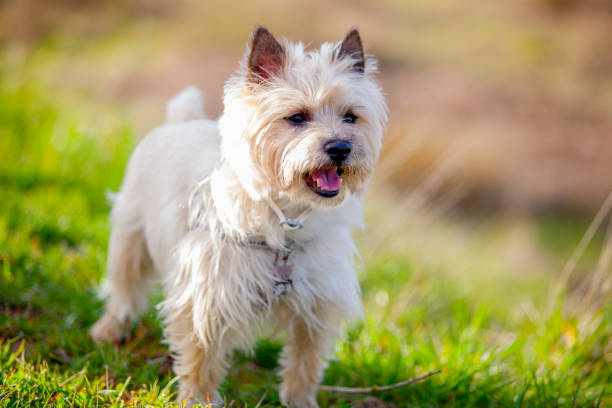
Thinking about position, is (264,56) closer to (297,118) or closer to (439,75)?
(297,118)

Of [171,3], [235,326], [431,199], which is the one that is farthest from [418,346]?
[171,3]

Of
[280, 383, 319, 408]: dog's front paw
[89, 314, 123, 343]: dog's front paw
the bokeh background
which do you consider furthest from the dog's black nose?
[89, 314, 123, 343]: dog's front paw

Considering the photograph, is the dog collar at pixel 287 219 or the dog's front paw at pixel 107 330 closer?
the dog collar at pixel 287 219

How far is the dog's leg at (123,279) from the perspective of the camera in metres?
3.28

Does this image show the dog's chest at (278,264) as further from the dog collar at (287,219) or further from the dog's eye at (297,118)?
the dog's eye at (297,118)

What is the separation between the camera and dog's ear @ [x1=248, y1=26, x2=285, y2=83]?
2516 mm

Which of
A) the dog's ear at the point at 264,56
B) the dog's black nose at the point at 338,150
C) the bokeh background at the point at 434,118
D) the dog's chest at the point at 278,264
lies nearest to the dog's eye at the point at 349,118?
the dog's black nose at the point at 338,150

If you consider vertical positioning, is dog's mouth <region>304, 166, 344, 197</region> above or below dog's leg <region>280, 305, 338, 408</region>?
above

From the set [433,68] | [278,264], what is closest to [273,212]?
[278,264]

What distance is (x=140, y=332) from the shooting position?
3309 millimetres

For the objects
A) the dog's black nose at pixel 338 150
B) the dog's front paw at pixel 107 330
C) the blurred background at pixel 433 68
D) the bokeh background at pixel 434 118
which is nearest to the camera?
the dog's black nose at pixel 338 150

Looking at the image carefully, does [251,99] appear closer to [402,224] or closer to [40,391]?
[40,391]

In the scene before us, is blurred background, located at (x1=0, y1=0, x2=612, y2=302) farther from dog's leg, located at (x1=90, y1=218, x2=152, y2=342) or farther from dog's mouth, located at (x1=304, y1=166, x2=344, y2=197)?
dog's mouth, located at (x1=304, y1=166, x2=344, y2=197)

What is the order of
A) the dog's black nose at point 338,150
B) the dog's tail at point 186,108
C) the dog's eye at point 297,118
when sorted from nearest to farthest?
→ the dog's black nose at point 338,150
the dog's eye at point 297,118
the dog's tail at point 186,108
